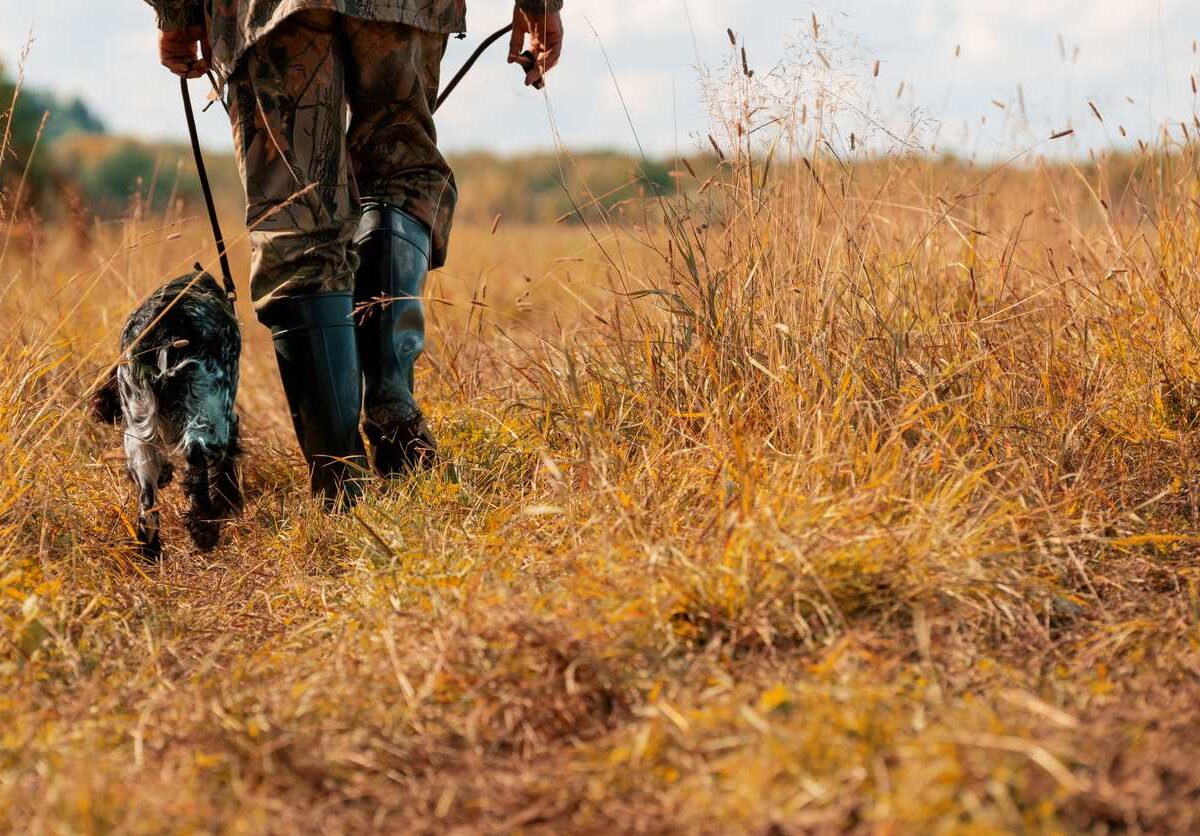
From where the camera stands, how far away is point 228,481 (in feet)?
8.78

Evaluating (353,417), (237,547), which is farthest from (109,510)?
(353,417)

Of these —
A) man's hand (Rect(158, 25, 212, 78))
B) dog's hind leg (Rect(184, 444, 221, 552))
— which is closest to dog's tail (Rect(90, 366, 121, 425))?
dog's hind leg (Rect(184, 444, 221, 552))

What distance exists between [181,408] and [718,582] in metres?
1.30

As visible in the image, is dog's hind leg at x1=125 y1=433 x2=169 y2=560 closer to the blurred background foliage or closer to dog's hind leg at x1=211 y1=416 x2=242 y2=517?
dog's hind leg at x1=211 y1=416 x2=242 y2=517

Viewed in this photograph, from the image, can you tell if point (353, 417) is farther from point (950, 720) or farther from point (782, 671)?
point (950, 720)

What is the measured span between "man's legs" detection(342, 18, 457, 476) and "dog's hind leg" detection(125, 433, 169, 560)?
0.51 m

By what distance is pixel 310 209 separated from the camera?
2633mm

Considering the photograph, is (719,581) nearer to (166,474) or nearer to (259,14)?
(166,474)

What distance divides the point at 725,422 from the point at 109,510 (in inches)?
56.4

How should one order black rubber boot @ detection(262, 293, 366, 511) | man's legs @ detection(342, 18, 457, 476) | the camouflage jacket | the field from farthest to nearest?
man's legs @ detection(342, 18, 457, 476) → black rubber boot @ detection(262, 293, 366, 511) → the camouflage jacket → the field

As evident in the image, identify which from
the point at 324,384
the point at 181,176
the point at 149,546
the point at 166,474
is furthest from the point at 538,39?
the point at 181,176

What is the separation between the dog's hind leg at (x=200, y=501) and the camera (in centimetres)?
259

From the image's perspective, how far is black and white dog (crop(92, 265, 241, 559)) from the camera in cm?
259

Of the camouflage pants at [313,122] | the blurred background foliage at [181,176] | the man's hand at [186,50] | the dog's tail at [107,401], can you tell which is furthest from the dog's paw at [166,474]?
the man's hand at [186,50]
